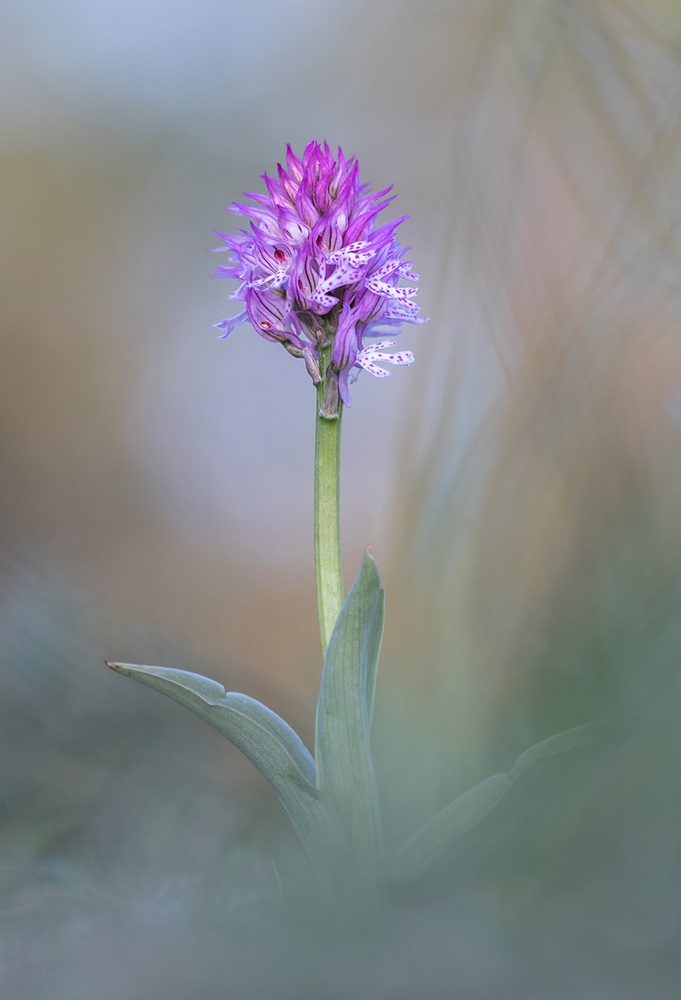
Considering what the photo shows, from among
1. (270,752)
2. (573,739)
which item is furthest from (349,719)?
(573,739)

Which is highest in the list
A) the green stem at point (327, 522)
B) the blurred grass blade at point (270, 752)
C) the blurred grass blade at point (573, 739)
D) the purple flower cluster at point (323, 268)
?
the purple flower cluster at point (323, 268)

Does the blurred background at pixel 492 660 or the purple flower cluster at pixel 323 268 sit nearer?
the blurred background at pixel 492 660

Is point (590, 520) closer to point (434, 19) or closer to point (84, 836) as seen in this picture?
point (84, 836)

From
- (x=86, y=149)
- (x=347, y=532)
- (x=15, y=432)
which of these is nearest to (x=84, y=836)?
(x=347, y=532)

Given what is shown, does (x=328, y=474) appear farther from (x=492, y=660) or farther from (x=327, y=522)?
(x=492, y=660)

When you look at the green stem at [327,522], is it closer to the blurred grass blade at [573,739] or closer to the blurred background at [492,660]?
the blurred background at [492,660]

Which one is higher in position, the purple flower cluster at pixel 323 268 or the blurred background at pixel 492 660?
the purple flower cluster at pixel 323 268

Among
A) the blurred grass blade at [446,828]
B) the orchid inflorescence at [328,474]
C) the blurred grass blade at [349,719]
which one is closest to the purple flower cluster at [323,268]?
the orchid inflorescence at [328,474]
